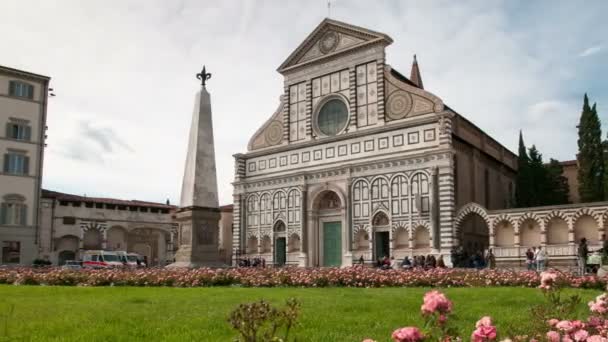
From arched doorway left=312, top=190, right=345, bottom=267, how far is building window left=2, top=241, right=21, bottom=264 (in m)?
20.7

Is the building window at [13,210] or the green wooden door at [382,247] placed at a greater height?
the building window at [13,210]

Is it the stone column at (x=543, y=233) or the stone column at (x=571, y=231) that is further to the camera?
the stone column at (x=543, y=233)

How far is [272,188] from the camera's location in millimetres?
42094

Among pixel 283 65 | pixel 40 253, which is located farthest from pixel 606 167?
pixel 40 253

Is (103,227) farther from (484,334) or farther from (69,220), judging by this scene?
(484,334)

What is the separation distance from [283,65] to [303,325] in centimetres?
3743

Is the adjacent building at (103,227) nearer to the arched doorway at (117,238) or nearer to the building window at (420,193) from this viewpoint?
the arched doorway at (117,238)

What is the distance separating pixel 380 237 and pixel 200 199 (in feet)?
59.3

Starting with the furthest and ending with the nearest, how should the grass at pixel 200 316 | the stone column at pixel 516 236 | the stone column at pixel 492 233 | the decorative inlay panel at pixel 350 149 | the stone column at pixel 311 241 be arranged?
the stone column at pixel 311 241 → the decorative inlay panel at pixel 350 149 → the stone column at pixel 492 233 → the stone column at pixel 516 236 → the grass at pixel 200 316

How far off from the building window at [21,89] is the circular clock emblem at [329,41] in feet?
70.9

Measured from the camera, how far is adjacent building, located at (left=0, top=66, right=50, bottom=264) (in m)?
40.4

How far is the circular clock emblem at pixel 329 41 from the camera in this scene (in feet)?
132

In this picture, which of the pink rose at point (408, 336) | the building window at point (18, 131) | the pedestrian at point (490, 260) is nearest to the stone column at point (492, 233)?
the pedestrian at point (490, 260)

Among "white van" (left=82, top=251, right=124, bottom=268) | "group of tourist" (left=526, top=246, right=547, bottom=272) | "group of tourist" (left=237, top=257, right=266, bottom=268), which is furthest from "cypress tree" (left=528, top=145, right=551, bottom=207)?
"white van" (left=82, top=251, right=124, bottom=268)
